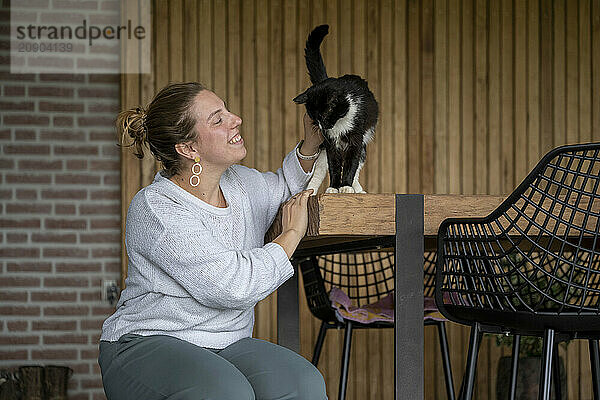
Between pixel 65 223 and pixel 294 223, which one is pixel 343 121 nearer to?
pixel 294 223

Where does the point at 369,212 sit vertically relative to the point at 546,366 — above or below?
above

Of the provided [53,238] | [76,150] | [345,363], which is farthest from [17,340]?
[345,363]

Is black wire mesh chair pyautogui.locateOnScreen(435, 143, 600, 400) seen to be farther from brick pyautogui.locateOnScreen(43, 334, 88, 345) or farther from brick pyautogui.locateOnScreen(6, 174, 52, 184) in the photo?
brick pyautogui.locateOnScreen(6, 174, 52, 184)

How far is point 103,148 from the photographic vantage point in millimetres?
4250

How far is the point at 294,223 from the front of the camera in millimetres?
2043

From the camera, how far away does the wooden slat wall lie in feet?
14.0

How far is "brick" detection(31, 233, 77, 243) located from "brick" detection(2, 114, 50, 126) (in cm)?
58

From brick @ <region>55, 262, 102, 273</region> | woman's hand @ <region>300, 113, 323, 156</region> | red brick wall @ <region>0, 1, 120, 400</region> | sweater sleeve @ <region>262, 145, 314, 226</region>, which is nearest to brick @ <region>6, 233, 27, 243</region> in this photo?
red brick wall @ <region>0, 1, 120, 400</region>

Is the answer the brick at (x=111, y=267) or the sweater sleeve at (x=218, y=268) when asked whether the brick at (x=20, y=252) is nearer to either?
the brick at (x=111, y=267)

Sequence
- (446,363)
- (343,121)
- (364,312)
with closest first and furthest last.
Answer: (343,121) < (364,312) < (446,363)

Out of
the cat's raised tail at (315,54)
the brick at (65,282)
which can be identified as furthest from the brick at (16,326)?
the cat's raised tail at (315,54)

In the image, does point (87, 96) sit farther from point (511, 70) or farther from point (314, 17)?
point (511, 70)

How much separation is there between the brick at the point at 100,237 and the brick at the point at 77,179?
10.8 inches

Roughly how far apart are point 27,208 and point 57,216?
16 centimetres
